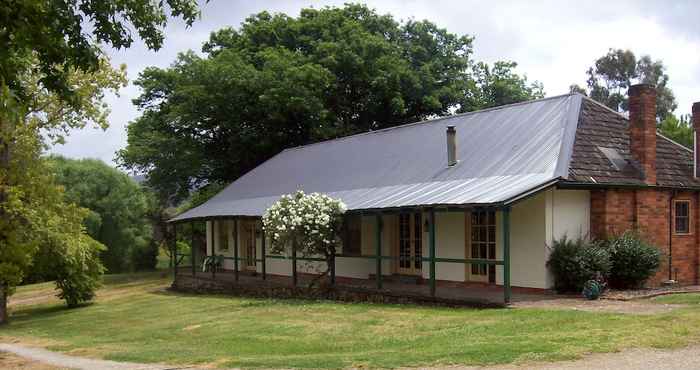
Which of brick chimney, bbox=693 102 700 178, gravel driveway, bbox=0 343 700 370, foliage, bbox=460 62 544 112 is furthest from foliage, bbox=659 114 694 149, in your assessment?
gravel driveway, bbox=0 343 700 370

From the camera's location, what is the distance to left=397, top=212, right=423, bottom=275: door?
62.1ft

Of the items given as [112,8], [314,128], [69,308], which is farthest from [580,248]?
[314,128]

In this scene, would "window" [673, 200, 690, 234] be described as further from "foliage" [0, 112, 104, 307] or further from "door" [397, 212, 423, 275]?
"foliage" [0, 112, 104, 307]

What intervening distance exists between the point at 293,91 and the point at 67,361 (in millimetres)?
21398

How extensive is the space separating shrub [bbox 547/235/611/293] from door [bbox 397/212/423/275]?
4.47 metres

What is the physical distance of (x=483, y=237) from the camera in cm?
1672

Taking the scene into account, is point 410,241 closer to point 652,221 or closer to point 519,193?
point 519,193

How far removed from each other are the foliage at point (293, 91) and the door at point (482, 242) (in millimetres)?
16147

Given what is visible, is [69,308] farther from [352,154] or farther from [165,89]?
[165,89]

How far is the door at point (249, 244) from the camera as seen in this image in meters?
25.8

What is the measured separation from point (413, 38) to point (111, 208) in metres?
21.8

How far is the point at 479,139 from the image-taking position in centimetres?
1883

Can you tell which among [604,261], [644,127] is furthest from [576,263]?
[644,127]

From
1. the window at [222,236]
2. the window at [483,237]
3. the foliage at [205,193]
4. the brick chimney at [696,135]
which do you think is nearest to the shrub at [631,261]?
the window at [483,237]
